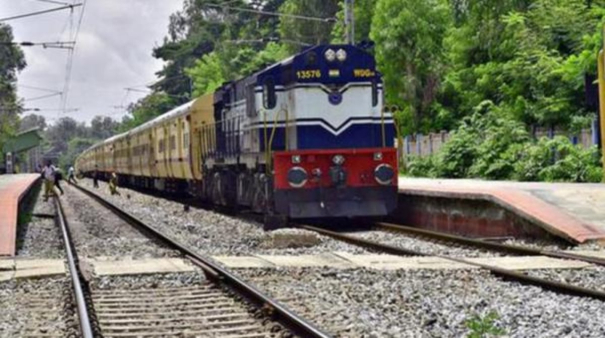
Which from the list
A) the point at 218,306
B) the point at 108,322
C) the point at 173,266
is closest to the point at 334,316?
the point at 218,306

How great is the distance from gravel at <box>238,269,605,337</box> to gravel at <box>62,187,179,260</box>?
371 cm

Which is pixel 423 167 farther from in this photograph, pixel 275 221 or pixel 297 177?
pixel 297 177

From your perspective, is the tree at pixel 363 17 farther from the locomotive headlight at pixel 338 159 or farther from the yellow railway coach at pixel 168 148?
the locomotive headlight at pixel 338 159

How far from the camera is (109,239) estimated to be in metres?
17.3

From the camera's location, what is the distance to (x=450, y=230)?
18062 mm

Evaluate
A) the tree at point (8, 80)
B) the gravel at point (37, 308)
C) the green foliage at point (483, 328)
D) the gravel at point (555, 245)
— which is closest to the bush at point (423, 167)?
the gravel at point (555, 245)

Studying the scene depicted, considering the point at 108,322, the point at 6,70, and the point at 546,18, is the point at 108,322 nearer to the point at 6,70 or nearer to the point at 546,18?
the point at 546,18

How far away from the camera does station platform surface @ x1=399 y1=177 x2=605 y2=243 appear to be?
13376mm

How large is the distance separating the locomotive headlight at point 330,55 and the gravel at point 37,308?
8796 mm

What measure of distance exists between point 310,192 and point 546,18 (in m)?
18.2

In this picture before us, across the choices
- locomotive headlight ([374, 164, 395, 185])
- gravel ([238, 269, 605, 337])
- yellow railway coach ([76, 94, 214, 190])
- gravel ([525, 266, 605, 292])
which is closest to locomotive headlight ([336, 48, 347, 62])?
locomotive headlight ([374, 164, 395, 185])

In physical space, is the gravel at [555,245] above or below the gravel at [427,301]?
below

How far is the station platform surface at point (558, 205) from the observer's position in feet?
43.9

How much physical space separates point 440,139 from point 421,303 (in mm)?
27771
